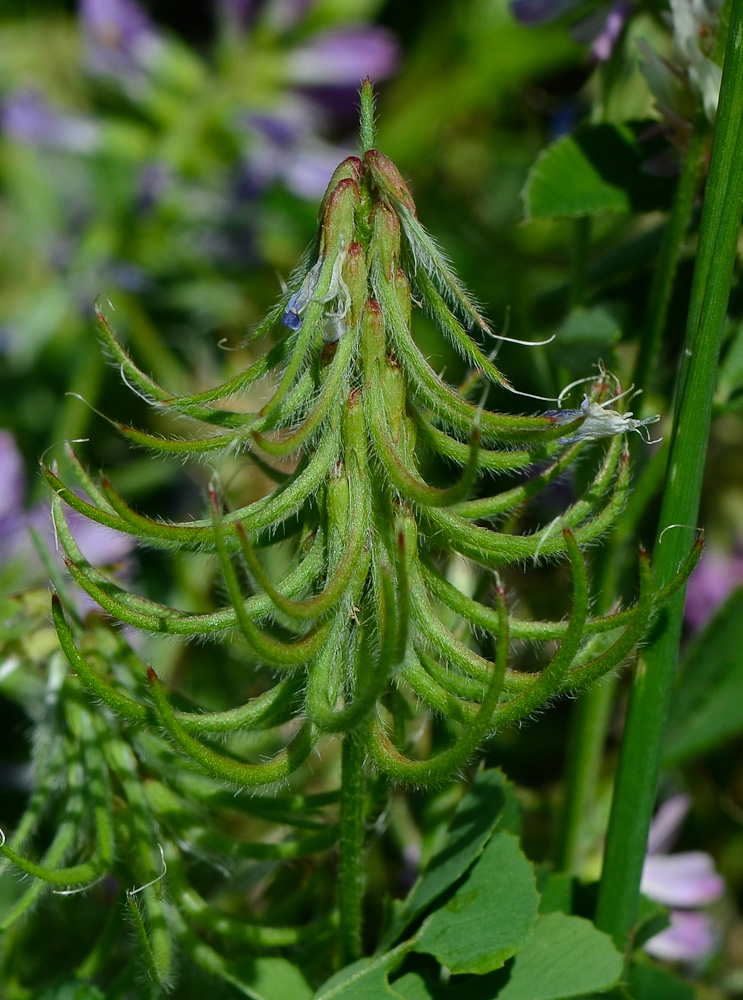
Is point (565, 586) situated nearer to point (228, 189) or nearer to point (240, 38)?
point (228, 189)

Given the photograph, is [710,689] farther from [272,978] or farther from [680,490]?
[272,978]

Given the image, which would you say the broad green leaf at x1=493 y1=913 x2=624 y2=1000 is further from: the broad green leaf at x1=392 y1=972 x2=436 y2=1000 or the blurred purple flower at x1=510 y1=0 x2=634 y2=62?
the blurred purple flower at x1=510 y1=0 x2=634 y2=62

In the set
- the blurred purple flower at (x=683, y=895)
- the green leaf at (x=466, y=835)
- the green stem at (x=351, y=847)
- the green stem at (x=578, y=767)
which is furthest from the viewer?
the blurred purple flower at (x=683, y=895)

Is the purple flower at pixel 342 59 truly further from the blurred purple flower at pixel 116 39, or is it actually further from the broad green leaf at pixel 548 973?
the broad green leaf at pixel 548 973

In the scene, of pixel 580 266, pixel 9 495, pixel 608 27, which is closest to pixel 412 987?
pixel 580 266

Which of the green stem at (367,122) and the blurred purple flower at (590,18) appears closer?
the green stem at (367,122)

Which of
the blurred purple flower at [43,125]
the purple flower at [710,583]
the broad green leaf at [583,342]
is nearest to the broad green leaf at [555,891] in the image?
the broad green leaf at [583,342]

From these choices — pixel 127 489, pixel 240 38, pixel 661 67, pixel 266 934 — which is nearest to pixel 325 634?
pixel 266 934
